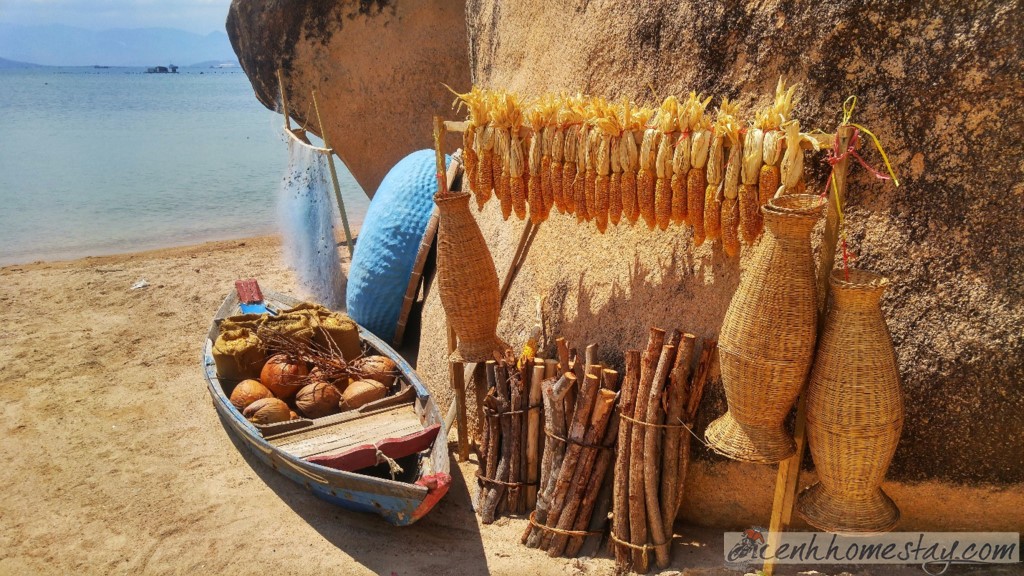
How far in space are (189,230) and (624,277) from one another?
1449 cm

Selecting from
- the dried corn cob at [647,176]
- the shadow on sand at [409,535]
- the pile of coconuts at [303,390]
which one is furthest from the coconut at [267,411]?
the dried corn cob at [647,176]

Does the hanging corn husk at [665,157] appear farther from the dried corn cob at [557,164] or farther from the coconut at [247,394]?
the coconut at [247,394]

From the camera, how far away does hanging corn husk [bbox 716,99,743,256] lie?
9.82 feet

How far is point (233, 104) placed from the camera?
2122 inches

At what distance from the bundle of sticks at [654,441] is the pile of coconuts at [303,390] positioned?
230cm

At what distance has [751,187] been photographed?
3002 millimetres

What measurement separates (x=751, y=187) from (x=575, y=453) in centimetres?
162

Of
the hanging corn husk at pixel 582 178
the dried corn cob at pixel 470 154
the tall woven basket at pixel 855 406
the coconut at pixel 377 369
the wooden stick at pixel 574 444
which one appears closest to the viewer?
the tall woven basket at pixel 855 406

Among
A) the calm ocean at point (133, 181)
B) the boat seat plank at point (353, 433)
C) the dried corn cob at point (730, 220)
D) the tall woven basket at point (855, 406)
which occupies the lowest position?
the calm ocean at point (133, 181)

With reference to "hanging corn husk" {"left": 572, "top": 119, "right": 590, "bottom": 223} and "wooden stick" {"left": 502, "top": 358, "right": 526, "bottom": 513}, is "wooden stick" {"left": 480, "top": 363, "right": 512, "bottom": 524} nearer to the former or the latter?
"wooden stick" {"left": 502, "top": 358, "right": 526, "bottom": 513}

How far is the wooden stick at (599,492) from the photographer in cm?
379

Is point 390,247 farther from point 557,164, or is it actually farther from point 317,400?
point 557,164

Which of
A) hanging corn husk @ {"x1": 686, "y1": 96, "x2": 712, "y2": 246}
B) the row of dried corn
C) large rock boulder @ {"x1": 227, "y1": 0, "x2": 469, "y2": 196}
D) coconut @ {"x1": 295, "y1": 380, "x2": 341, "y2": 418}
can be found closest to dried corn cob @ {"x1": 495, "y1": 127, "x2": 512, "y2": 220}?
the row of dried corn

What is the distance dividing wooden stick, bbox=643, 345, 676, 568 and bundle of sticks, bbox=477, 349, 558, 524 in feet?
2.31
